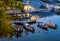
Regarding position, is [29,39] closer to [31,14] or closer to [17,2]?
[31,14]

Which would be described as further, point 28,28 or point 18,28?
point 28,28

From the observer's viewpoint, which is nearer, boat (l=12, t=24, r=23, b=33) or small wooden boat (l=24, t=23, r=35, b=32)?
boat (l=12, t=24, r=23, b=33)

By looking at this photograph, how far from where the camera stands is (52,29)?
5.77 m

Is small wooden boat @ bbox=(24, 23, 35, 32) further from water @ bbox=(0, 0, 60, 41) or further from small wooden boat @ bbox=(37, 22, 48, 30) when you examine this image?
small wooden boat @ bbox=(37, 22, 48, 30)

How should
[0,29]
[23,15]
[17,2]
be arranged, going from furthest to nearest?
[23,15]
[17,2]
[0,29]

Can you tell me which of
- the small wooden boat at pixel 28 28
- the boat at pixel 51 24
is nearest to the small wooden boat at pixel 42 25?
the boat at pixel 51 24

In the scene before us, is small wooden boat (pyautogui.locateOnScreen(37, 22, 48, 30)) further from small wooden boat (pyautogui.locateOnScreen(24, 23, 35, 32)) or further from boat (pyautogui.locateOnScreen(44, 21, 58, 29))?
small wooden boat (pyautogui.locateOnScreen(24, 23, 35, 32))

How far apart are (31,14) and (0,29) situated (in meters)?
1.97

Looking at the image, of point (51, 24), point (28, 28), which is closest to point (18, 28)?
point (28, 28)

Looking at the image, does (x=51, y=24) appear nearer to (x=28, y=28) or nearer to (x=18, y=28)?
(x=28, y=28)

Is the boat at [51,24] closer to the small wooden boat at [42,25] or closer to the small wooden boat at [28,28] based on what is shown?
the small wooden boat at [42,25]


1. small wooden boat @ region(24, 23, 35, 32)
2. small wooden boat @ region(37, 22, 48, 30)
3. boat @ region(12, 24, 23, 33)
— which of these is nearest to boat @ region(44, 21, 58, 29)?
small wooden boat @ region(37, 22, 48, 30)

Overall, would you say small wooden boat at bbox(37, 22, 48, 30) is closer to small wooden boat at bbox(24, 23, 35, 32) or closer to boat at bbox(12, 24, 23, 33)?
small wooden boat at bbox(24, 23, 35, 32)

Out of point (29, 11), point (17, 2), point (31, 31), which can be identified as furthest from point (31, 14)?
point (17, 2)
